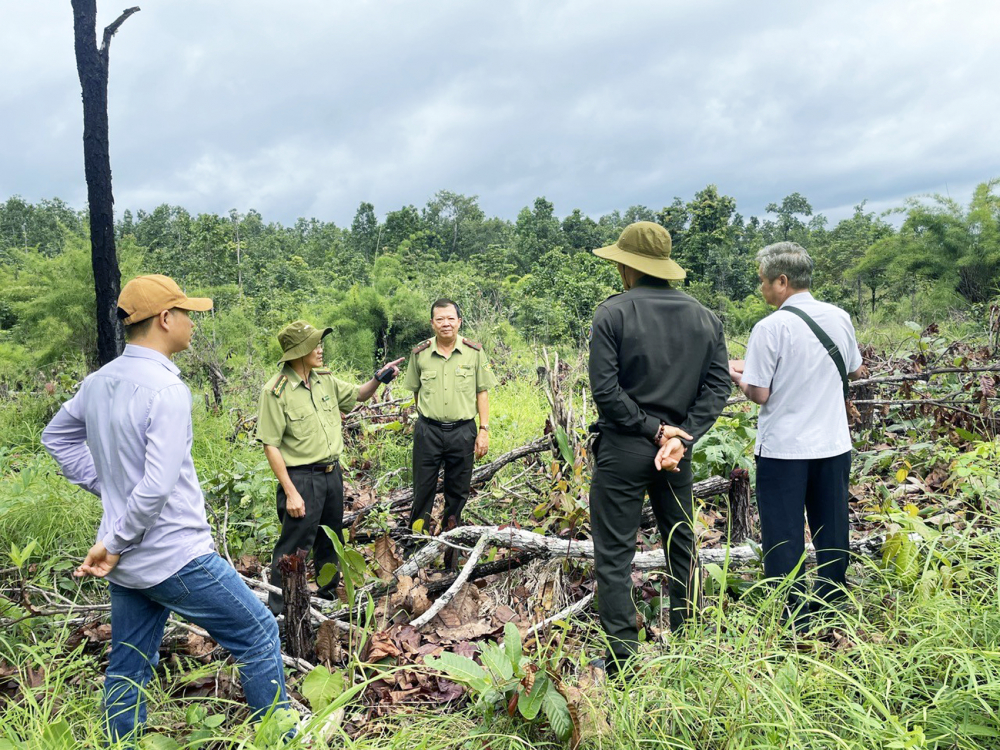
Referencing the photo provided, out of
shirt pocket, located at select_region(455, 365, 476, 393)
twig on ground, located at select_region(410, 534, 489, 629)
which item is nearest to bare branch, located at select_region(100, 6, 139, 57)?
shirt pocket, located at select_region(455, 365, 476, 393)

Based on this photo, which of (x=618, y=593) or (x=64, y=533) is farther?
(x=64, y=533)

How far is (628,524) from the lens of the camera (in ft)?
8.71

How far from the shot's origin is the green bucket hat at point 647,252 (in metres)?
2.69

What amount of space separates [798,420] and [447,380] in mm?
2186

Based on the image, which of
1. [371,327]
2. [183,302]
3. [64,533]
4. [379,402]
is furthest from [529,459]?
[371,327]

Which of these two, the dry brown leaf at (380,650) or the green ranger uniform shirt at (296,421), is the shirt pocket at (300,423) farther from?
the dry brown leaf at (380,650)

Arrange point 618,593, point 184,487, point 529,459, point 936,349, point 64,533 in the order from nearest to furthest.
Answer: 1. point 184,487
2. point 618,593
3. point 64,533
4. point 529,459
5. point 936,349

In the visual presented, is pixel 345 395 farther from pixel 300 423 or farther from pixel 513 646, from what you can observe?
pixel 513 646

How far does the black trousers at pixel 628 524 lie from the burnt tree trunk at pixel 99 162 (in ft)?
13.4

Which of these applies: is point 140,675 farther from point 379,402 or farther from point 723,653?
point 379,402

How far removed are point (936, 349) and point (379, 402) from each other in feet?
18.5

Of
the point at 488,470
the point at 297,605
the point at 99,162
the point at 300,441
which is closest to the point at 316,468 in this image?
the point at 300,441

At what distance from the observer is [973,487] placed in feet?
11.8

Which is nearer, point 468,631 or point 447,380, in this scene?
point 468,631
